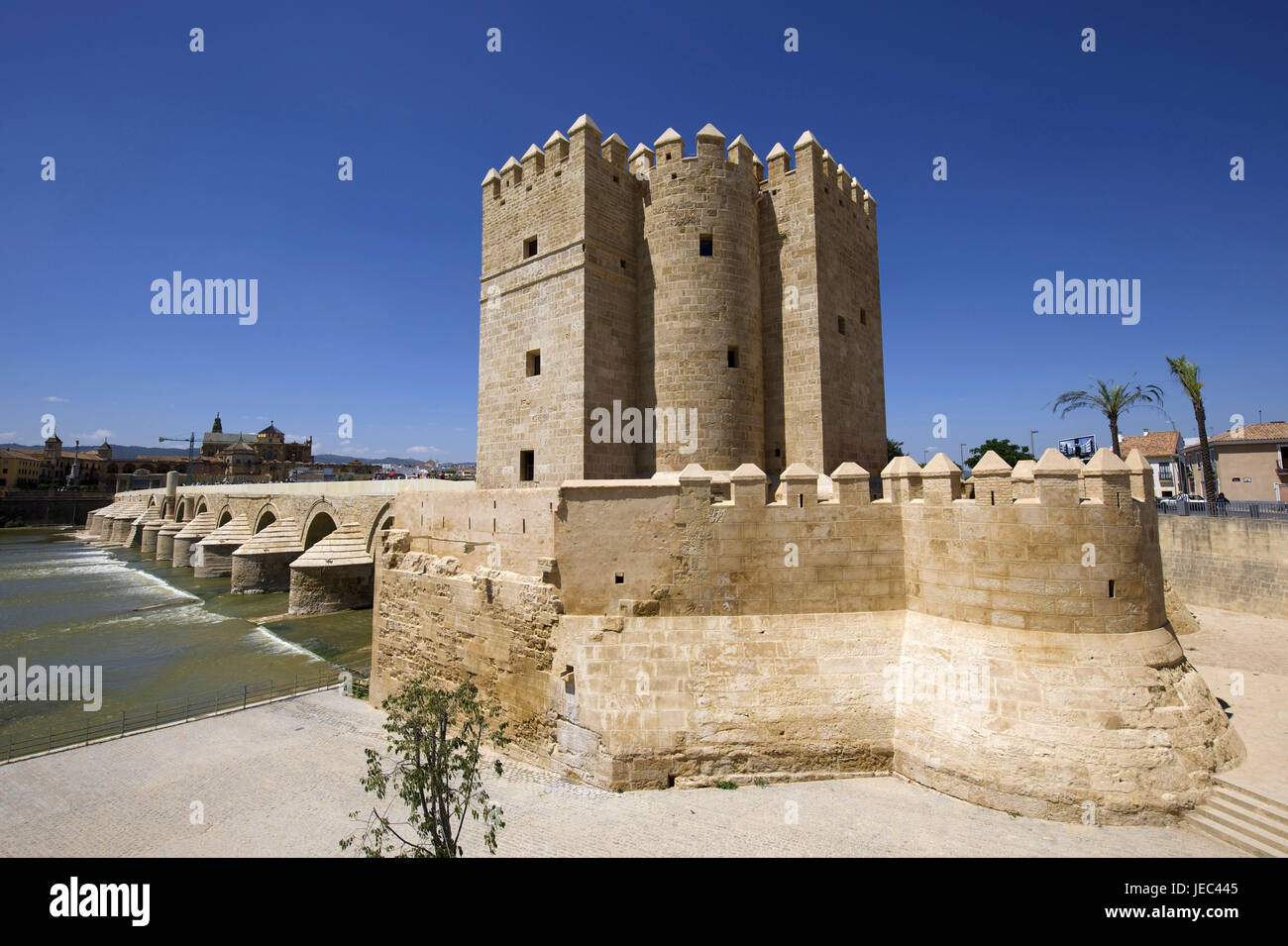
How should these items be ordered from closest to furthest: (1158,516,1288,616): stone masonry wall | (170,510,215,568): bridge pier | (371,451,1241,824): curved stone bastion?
(371,451,1241,824): curved stone bastion, (1158,516,1288,616): stone masonry wall, (170,510,215,568): bridge pier

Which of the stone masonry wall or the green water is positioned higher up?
the stone masonry wall

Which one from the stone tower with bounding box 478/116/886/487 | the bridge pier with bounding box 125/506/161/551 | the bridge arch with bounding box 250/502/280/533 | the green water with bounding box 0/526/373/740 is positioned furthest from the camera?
the bridge pier with bounding box 125/506/161/551

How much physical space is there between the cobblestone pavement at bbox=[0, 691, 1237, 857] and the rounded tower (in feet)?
24.0

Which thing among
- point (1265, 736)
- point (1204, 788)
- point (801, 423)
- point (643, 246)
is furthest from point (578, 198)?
point (1265, 736)

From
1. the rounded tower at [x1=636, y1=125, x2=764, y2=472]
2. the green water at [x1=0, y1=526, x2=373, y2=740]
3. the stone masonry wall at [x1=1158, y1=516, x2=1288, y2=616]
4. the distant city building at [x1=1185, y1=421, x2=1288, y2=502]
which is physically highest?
the rounded tower at [x1=636, y1=125, x2=764, y2=472]

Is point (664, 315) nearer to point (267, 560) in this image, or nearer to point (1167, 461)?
point (267, 560)

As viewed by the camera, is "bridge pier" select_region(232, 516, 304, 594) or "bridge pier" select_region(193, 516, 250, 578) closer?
"bridge pier" select_region(232, 516, 304, 594)

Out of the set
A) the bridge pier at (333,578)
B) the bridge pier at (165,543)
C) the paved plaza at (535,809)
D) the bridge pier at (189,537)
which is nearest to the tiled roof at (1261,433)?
the paved plaza at (535,809)

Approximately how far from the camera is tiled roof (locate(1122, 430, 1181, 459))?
3897 cm

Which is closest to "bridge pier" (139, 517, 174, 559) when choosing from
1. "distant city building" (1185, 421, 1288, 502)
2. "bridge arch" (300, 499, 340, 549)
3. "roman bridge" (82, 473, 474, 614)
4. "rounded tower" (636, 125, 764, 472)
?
"roman bridge" (82, 473, 474, 614)

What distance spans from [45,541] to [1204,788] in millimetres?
90901

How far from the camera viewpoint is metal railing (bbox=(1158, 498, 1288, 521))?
16188 millimetres

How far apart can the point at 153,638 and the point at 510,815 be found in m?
24.1

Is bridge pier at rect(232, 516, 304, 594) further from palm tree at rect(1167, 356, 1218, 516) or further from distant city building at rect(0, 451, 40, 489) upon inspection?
distant city building at rect(0, 451, 40, 489)
